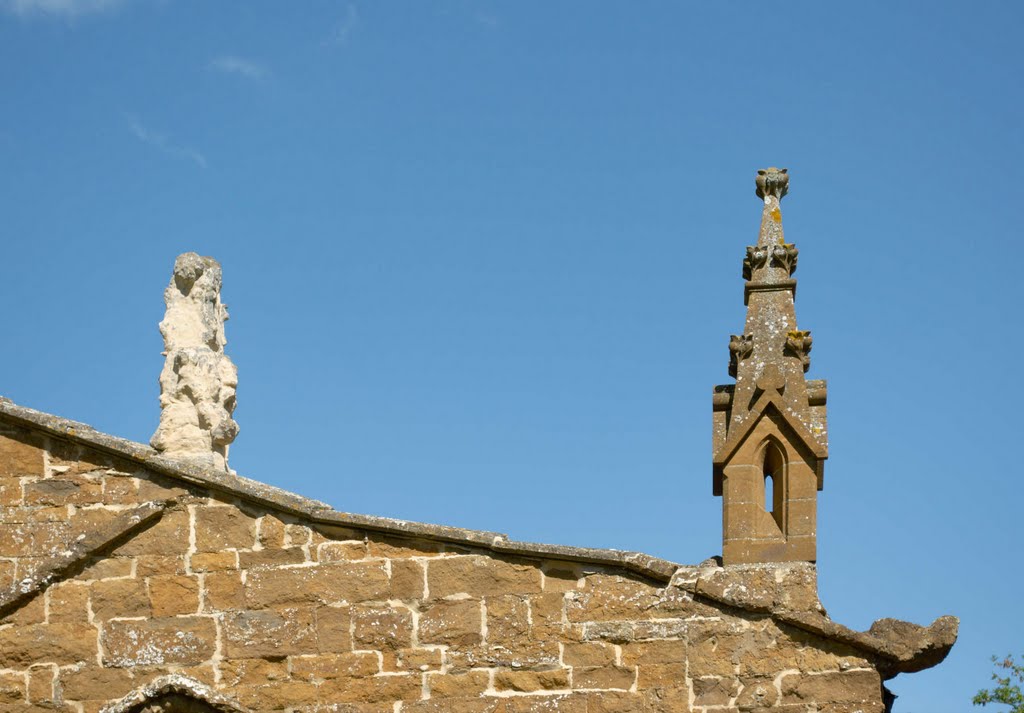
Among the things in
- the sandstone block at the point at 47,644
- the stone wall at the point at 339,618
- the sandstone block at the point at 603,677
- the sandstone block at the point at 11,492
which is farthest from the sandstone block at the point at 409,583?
the sandstone block at the point at 11,492

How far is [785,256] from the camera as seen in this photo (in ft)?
55.8

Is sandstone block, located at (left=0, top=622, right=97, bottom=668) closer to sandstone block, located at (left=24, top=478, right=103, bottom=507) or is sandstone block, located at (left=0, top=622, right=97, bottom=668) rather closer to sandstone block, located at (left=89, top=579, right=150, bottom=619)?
sandstone block, located at (left=89, top=579, right=150, bottom=619)

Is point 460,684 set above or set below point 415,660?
below

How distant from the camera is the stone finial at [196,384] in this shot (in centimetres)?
1733

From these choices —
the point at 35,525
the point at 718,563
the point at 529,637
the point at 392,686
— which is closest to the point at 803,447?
the point at 718,563

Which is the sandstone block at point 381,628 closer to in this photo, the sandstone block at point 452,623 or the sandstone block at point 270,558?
the sandstone block at point 452,623

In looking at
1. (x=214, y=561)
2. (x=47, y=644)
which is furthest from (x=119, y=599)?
(x=214, y=561)

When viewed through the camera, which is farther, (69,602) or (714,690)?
(69,602)

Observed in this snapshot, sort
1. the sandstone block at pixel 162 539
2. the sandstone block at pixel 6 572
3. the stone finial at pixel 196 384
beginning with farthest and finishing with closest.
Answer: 1. the stone finial at pixel 196 384
2. the sandstone block at pixel 6 572
3. the sandstone block at pixel 162 539

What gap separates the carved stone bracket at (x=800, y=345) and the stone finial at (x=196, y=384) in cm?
453

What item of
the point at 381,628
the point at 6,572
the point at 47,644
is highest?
the point at 6,572

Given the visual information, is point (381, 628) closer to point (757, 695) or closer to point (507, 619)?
point (507, 619)

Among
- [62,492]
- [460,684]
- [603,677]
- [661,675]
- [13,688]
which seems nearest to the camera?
[661,675]

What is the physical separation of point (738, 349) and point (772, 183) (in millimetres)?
1569
